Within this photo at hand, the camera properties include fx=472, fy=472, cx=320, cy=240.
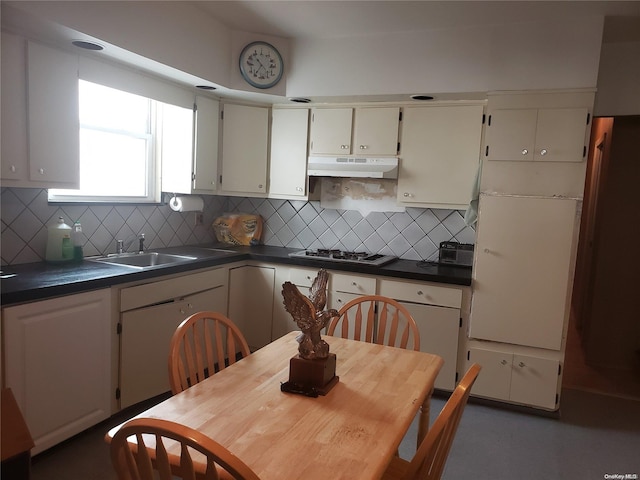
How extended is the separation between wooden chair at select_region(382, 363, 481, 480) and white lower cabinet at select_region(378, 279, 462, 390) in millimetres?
1738

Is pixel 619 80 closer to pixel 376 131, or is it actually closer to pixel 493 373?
pixel 376 131

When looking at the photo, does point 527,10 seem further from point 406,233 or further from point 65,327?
point 65,327

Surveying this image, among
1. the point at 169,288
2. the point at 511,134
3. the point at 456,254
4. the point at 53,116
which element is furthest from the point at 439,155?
the point at 53,116

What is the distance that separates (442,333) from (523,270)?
0.65 meters

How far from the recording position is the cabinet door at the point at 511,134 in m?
2.88

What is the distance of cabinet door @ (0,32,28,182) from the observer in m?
2.17

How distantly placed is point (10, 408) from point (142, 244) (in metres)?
1.76

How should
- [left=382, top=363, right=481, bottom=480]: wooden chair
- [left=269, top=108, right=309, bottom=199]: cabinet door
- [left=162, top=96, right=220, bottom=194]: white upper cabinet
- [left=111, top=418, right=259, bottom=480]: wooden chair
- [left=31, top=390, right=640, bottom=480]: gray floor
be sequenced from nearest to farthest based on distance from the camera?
[left=111, top=418, right=259, bottom=480]: wooden chair < [left=382, top=363, right=481, bottom=480]: wooden chair < [left=31, top=390, right=640, bottom=480]: gray floor < [left=162, top=96, right=220, bottom=194]: white upper cabinet < [left=269, top=108, right=309, bottom=199]: cabinet door

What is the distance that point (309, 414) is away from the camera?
1373mm

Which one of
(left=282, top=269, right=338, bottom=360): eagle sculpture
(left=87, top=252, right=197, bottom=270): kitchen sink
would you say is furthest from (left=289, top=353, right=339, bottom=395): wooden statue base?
(left=87, top=252, right=197, bottom=270): kitchen sink

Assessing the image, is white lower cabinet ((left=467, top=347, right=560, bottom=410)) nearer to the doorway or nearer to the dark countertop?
the dark countertop

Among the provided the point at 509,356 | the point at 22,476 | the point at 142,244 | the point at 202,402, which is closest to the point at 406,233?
the point at 509,356

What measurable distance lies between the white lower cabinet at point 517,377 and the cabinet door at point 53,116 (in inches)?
104

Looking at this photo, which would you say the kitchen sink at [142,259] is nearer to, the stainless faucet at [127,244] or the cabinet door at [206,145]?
the stainless faucet at [127,244]
